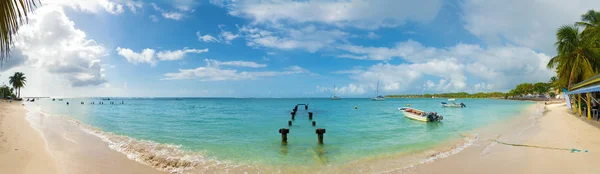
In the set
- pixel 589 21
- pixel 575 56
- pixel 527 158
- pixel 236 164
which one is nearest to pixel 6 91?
pixel 236 164

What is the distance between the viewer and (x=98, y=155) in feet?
37.0

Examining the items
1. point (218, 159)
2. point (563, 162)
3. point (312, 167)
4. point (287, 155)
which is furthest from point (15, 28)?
point (563, 162)

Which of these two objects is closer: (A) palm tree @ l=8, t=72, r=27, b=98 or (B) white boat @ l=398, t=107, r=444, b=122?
(B) white boat @ l=398, t=107, r=444, b=122

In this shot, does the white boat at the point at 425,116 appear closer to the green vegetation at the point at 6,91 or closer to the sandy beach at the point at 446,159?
the sandy beach at the point at 446,159

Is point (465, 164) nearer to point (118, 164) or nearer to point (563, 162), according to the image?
point (563, 162)

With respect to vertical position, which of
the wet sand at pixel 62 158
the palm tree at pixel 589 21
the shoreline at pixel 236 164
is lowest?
the shoreline at pixel 236 164

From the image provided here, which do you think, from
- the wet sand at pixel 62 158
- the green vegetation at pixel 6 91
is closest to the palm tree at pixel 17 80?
the green vegetation at pixel 6 91

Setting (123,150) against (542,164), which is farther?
(123,150)

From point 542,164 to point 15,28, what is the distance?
41.4 feet

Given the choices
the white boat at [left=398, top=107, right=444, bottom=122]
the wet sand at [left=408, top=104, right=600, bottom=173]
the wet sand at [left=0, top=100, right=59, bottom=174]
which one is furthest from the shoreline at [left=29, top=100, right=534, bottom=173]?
the white boat at [left=398, top=107, right=444, bottom=122]

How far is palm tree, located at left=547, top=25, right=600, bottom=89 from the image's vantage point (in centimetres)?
2831

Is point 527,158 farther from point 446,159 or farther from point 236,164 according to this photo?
point 236,164

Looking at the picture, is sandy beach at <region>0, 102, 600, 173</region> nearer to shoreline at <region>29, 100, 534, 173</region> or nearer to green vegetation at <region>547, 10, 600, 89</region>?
shoreline at <region>29, 100, 534, 173</region>

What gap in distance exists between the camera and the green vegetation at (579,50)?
92.8 ft
